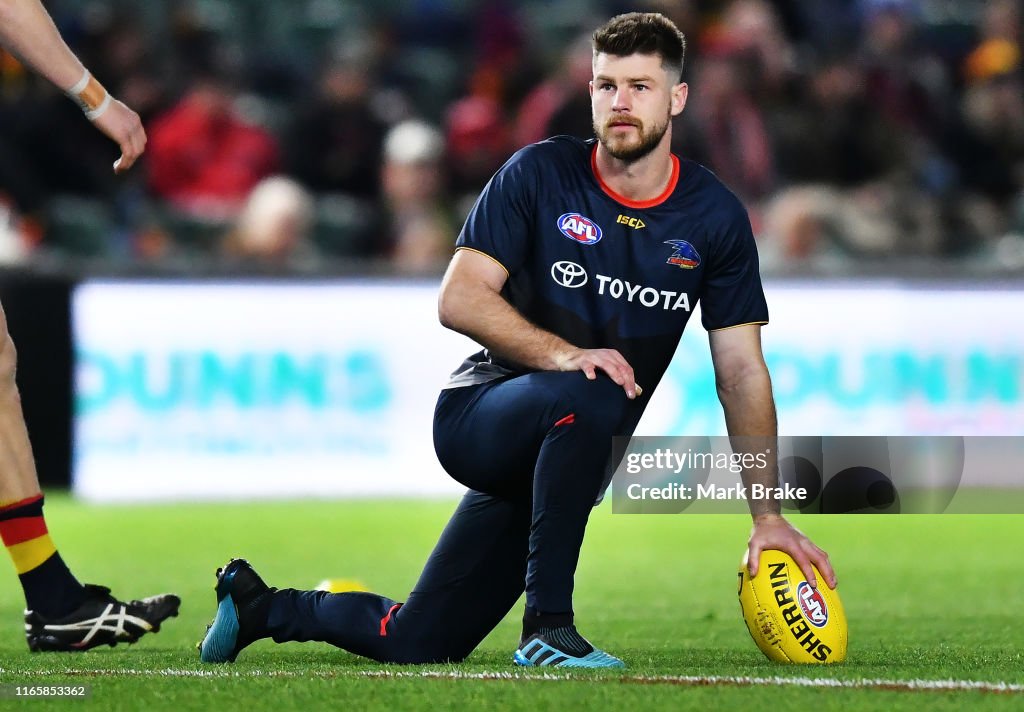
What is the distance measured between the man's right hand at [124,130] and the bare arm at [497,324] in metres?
0.97

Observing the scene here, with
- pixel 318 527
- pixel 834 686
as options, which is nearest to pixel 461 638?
pixel 834 686

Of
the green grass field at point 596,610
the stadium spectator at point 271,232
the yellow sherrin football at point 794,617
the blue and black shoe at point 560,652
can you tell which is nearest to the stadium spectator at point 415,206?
the stadium spectator at point 271,232

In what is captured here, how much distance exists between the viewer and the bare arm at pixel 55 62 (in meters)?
5.11

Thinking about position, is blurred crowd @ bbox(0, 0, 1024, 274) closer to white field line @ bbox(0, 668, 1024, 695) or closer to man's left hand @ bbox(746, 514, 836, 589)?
man's left hand @ bbox(746, 514, 836, 589)

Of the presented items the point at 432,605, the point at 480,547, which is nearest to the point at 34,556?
the point at 432,605

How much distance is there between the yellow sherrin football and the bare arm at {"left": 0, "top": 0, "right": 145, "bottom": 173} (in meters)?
2.16

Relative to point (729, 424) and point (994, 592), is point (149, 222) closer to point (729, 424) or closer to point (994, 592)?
point (994, 592)

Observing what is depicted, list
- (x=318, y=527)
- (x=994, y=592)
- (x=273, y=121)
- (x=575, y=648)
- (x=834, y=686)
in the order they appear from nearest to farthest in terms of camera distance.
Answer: (x=834, y=686)
(x=575, y=648)
(x=994, y=592)
(x=318, y=527)
(x=273, y=121)

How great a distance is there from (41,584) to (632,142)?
2.32 meters

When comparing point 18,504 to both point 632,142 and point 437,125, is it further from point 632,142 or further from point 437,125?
point 437,125

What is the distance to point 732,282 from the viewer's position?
5238 mm

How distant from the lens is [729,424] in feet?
17.1

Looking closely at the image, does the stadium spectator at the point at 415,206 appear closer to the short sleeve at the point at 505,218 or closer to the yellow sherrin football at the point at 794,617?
the short sleeve at the point at 505,218

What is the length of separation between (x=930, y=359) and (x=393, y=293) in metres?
3.61
